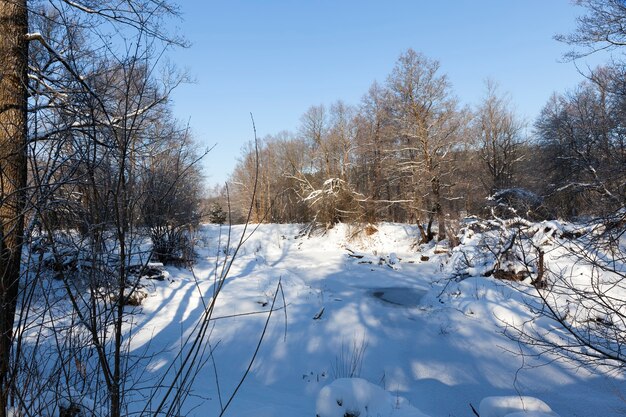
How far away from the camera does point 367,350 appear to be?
6.28 meters

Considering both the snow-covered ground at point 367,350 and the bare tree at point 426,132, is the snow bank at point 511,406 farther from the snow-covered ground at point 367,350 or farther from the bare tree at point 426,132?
the bare tree at point 426,132

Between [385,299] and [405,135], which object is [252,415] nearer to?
[385,299]

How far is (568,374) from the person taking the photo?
5.48 m

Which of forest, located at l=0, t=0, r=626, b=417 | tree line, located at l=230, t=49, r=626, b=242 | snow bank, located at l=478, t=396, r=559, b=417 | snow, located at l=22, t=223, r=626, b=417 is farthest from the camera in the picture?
tree line, located at l=230, t=49, r=626, b=242

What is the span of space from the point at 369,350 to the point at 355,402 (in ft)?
9.61

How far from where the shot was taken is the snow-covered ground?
173 inches

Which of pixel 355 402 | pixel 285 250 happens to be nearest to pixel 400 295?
pixel 355 402

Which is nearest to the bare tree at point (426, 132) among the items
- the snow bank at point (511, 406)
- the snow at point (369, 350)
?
the snow at point (369, 350)

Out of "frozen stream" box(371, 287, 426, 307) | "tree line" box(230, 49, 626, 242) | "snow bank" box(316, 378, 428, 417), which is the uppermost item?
"tree line" box(230, 49, 626, 242)

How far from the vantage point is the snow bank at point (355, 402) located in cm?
344

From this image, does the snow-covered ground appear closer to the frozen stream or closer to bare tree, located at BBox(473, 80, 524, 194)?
the frozen stream

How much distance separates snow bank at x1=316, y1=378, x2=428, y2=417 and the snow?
1cm

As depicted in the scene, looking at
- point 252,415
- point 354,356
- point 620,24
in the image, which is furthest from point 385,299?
point 620,24

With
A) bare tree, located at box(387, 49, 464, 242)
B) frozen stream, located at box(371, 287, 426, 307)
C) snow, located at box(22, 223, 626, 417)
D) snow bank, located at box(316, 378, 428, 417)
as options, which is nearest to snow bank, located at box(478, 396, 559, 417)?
snow, located at box(22, 223, 626, 417)
